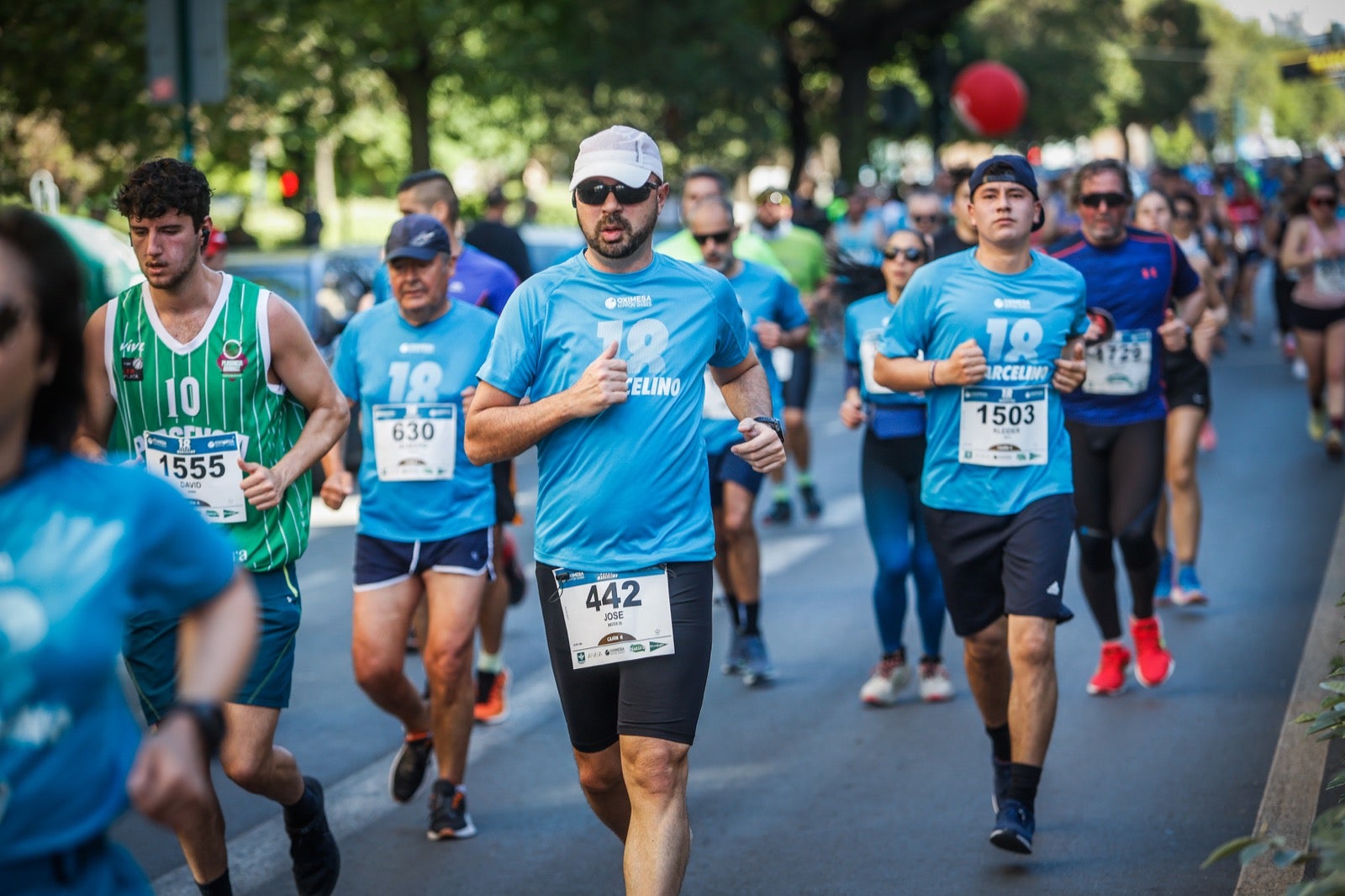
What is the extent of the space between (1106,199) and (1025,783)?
281 centimetres

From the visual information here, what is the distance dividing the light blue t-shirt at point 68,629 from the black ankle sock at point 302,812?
242cm

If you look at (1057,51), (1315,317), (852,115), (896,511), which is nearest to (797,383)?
(1315,317)

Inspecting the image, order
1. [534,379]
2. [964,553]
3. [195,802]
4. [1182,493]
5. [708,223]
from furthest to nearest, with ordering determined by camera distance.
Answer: [1182,493] → [708,223] → [964,553] → [534,379] → [195,802]

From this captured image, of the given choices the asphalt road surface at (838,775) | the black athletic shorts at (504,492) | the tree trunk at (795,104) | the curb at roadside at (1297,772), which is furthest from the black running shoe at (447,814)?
the tree trunk at (795,104)

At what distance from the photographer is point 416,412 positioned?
6172mm

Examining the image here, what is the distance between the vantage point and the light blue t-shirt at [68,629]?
2566 millimetres

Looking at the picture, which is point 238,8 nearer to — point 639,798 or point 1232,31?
point 639,798

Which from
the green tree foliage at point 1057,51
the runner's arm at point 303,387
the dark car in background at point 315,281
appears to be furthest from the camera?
the green tree foliage at point 1057,51

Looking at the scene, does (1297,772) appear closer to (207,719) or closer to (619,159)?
(619,159)

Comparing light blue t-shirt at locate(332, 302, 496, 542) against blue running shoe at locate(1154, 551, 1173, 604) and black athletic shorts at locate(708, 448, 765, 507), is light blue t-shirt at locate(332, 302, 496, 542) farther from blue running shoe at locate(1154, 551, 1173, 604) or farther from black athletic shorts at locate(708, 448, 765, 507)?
blue running shoe at locate(1154, 551, 1173, 604)

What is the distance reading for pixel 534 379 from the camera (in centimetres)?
454

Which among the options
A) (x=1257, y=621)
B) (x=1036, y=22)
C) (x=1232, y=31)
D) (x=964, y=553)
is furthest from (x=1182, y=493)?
(x=1232, y=31)

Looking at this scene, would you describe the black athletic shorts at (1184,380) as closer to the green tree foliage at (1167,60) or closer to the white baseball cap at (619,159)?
the white baseball cap at (619,159)

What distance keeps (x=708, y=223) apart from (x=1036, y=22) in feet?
200
